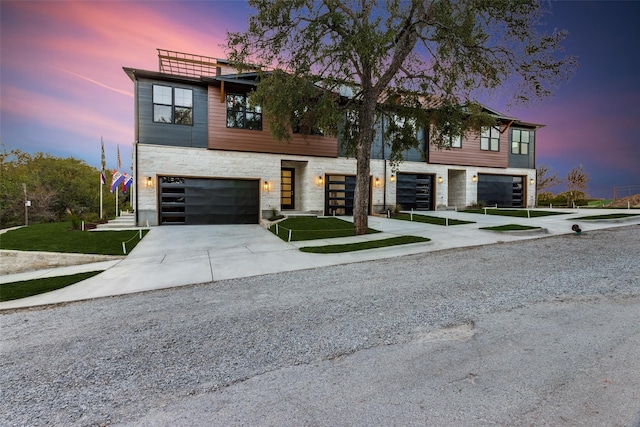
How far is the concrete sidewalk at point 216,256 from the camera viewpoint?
589 centimetres

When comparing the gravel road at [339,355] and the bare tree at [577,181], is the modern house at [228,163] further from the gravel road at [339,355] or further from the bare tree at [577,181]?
the bare tree at [577,181]

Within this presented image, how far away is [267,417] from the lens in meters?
1.96

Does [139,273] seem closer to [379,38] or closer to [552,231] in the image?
[379,38]

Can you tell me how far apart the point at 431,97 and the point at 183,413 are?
43.6ft

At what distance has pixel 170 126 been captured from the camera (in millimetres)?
14031

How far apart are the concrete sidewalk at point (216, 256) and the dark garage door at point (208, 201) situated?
213 centimetres

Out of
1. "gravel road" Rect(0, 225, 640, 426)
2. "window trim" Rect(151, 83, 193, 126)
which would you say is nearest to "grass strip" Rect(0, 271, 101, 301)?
"gravel road" Rect(0, 225, 640, 426)

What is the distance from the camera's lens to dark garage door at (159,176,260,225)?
14.4m

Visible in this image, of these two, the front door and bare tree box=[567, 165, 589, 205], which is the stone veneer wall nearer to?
the front door

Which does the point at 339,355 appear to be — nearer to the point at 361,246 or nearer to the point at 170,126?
the point at 361,246

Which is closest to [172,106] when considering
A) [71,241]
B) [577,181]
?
[71,241]

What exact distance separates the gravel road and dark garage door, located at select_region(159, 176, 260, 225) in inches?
403

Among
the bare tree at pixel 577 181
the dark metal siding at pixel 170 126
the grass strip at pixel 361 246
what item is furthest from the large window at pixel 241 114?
the bare tree at pixel 577 181

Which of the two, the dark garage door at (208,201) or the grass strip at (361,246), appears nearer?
the grass strip at (361,246)
